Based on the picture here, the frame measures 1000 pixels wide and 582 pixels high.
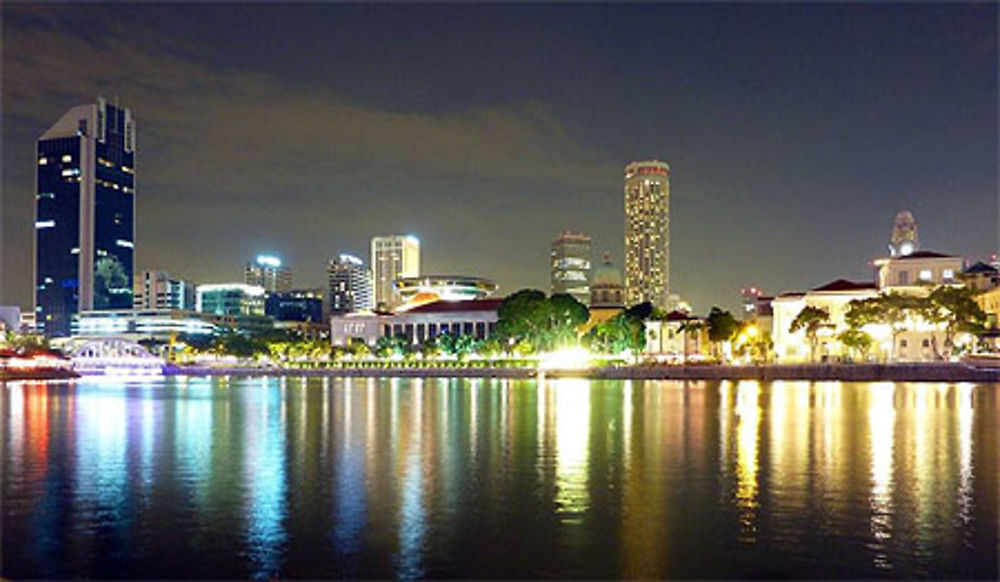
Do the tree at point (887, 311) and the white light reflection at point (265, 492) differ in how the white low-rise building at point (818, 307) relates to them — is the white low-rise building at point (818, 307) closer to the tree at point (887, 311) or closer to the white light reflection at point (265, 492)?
the tree at point (887, 311)

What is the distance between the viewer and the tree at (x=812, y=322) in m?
147

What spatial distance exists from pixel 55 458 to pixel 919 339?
416 feet

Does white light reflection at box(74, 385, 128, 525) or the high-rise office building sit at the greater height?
the high-rise office building

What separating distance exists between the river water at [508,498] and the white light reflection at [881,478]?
0.09 m

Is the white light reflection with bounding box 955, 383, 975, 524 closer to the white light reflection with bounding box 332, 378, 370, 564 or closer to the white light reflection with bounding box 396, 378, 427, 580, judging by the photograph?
the white light reflection with bounding box 396, 378, 427, 580

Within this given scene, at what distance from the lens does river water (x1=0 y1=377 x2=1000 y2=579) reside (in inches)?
877

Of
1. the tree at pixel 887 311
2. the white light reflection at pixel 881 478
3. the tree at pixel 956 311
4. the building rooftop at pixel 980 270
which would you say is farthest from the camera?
the building rooftop at pixel 980 270

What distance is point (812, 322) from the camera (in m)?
147

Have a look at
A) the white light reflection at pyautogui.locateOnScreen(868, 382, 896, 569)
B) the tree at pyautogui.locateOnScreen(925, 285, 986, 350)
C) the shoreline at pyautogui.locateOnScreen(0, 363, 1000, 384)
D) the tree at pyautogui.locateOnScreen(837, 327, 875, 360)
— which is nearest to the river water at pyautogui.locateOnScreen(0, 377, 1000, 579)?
the white light reflection at pyautogui.locateOnScreen(868, 382, 896, 569)

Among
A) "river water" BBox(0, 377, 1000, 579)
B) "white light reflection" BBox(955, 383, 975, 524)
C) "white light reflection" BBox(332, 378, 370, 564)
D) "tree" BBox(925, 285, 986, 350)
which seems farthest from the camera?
"tree" BBox(925, 285, 986, 350)

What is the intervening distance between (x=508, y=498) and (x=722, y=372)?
354ft

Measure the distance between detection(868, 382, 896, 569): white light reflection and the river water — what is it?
9cm

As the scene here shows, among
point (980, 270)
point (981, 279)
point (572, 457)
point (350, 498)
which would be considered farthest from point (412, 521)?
point (980, 270)

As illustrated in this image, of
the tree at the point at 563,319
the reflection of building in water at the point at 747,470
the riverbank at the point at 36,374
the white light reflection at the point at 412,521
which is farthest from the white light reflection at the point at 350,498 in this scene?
the riverbank at the point at 36,374
